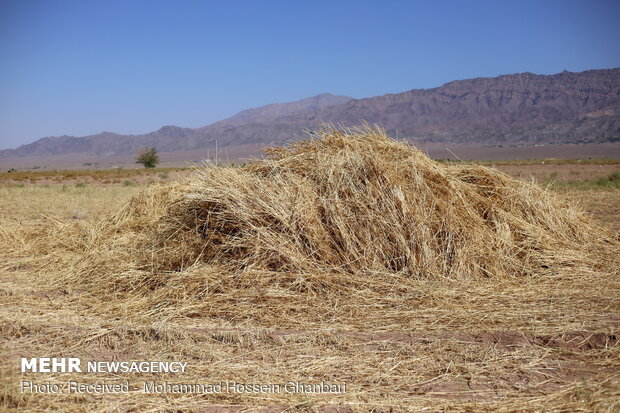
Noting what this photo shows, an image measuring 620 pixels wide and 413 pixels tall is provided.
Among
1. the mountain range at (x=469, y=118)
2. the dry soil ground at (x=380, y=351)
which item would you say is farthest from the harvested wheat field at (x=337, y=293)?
the mountain range at (x=469, y=118)

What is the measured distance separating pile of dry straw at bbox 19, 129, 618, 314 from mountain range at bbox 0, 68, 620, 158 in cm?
9534

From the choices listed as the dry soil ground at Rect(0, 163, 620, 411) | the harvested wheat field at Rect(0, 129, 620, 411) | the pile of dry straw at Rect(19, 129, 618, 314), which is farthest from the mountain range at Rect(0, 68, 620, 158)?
the dry soil ground at Rect(0, 163, 620, 411)

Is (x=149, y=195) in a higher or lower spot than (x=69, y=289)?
Answer: higher

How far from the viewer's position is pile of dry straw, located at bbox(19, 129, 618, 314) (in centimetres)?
487

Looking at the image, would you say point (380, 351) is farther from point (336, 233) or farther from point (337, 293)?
point (336, 233)

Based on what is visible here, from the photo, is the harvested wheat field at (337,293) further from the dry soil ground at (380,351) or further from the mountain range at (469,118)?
the mountain range at (469,118)

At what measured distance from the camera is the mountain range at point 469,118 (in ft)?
357

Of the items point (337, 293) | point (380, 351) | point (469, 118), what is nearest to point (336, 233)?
point (337, 293)

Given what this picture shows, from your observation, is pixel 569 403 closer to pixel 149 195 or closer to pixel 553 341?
pixel 553 341

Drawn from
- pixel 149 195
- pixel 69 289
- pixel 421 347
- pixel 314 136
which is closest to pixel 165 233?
pixel 69 289

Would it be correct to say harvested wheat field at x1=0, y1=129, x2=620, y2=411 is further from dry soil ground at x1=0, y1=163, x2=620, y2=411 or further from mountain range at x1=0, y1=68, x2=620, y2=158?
mountain range at x1=0, y1=68, x2=620, y2=158

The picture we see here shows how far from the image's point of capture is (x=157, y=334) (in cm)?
376

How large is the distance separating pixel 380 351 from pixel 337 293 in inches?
45.6

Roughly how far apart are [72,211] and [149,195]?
14.1ft
